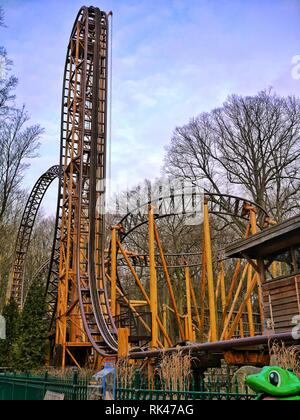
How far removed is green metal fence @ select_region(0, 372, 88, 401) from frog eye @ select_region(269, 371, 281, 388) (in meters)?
3.63

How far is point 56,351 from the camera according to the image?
1602 cm

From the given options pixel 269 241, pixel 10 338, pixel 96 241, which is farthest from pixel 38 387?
pixel 10 338

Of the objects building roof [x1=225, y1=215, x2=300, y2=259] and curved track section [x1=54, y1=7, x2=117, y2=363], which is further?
curved track section [x1=54, y1=7, x2=117, y2=363]

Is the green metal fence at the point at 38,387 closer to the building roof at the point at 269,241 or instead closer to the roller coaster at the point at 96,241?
the roller coaster at the point at 96,241

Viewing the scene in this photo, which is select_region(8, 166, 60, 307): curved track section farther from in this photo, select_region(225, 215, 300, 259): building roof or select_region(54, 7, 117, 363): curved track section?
select_region(225, 215, 300, 259): building roof

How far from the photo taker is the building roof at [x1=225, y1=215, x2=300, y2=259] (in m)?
9.06

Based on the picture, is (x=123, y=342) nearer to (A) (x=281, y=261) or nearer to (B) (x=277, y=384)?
(A) (x=281, y=261)

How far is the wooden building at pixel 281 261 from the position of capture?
937cm

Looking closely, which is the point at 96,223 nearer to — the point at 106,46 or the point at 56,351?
the point at 56,351

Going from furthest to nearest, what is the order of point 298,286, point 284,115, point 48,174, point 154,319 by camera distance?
point 48,174, point 284,115, point 154,319, point 298,286

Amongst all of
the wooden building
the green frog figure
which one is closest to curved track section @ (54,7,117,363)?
the wooden building

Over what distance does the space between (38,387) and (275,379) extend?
6.07 metres

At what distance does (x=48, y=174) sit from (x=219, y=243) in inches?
454
